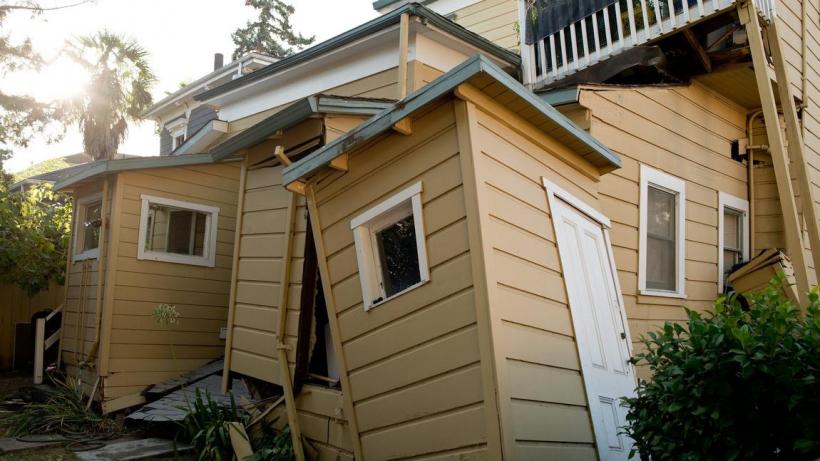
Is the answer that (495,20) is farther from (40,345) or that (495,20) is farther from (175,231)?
(40,345)

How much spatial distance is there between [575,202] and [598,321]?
3.25ft

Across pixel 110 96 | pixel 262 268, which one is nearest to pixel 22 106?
pixel 110 96

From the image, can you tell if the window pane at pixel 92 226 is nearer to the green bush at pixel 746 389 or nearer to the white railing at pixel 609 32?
the white railing at pixel 609 32

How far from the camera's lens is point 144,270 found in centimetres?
934

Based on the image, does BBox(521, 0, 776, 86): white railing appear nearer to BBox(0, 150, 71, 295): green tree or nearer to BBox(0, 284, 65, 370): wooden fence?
BBox(0, 150, 71, 295): green tree

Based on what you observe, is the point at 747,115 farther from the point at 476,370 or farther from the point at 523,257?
the point at 476,370

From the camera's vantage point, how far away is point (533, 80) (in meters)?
8.43

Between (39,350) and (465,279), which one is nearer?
(465,279)

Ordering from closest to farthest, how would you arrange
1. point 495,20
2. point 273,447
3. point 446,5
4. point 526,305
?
point 526,305 < point 273,447 < point 495,20 < point 446,5

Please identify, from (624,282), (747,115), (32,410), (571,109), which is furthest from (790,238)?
(32,410)

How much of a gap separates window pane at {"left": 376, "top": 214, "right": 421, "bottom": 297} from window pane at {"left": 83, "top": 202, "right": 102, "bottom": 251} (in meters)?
6.85

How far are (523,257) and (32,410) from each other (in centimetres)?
714

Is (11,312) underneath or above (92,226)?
underneath

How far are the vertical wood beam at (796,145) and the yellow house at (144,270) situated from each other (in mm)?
7638
